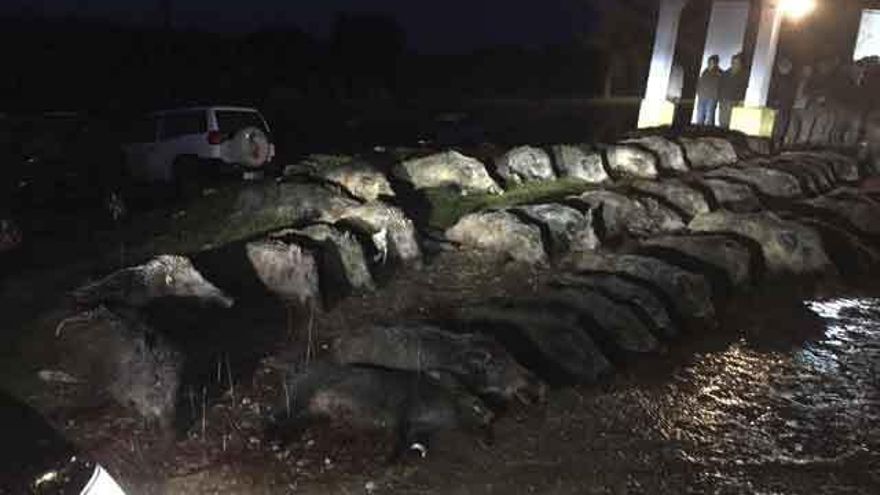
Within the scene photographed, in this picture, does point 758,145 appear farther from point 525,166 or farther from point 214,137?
point 214,137

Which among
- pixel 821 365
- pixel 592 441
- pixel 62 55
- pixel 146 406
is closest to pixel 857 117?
pixel 821 365

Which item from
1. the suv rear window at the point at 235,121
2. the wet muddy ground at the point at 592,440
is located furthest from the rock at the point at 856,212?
the suv rear window at the point at 235,121

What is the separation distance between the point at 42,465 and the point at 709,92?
16986 millimetres

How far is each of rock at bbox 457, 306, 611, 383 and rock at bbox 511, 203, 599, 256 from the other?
294cm

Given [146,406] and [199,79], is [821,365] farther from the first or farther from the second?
[199,79]

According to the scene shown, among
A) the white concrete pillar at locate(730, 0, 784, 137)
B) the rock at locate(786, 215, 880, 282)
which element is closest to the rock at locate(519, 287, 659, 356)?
the rock at locate(786, 215, 880, 282)

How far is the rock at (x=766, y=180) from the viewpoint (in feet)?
43.0

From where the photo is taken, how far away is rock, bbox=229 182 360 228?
31.7 feet

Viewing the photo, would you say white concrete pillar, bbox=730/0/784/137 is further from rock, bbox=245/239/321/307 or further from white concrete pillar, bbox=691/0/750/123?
rock, bbox=245/239/321/307

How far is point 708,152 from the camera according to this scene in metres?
15.3

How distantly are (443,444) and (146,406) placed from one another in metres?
1.89

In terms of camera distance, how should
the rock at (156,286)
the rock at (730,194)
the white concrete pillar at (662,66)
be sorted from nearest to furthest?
the rock at (156,286) < the rock at (730,194) < the white concrete pillar at (662,66)

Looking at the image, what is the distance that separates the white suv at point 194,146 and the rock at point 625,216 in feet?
18.2

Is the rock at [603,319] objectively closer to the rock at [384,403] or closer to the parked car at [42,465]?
the rock at [384,403]
